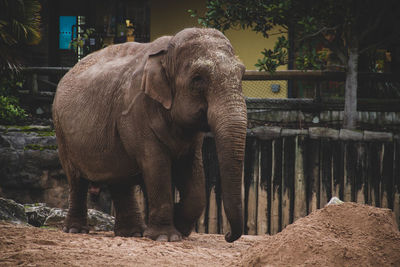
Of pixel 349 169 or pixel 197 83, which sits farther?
pixel 349 169

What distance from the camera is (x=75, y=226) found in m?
7.49

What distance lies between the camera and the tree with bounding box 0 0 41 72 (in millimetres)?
11875

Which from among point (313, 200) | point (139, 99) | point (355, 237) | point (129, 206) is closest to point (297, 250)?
point (355, 237)

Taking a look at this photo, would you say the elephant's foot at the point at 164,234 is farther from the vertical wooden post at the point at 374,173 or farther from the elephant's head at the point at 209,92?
the vertical wooden post at the point at 374,173

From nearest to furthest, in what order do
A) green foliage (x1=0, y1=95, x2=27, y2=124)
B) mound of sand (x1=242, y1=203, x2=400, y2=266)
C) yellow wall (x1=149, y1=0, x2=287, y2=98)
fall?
mound of sand (x1=242, y1=203, x2=400, y2=266) → green foliage (x1=0, y1=95, x2=27, y2=124) → yellow wall (x1=149, y1=0, x2=287, y2=98)

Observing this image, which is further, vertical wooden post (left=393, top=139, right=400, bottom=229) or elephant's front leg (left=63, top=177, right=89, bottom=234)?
vertical wooden post (left=393, top=139, right=400, bottom=229)

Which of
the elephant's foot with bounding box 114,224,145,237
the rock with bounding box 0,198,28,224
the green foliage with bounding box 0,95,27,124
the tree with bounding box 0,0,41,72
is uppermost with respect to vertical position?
the tree with bounding box 0,0,41,72

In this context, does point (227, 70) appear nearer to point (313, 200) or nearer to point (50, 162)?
point (313, 200)

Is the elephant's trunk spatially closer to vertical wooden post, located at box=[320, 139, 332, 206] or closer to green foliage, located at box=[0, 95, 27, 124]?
vertical wooden post, located at box=[320, 139, 332, 206]

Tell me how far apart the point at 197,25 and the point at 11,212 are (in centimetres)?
934

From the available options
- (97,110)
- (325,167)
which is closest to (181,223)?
(97,110)

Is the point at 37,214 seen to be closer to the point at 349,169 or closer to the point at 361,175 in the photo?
the point at 349,169

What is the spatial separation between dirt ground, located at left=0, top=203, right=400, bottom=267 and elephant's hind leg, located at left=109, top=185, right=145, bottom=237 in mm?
1488

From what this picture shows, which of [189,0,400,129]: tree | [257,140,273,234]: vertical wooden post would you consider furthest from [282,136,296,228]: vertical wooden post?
[189,0,400,129]: tree
